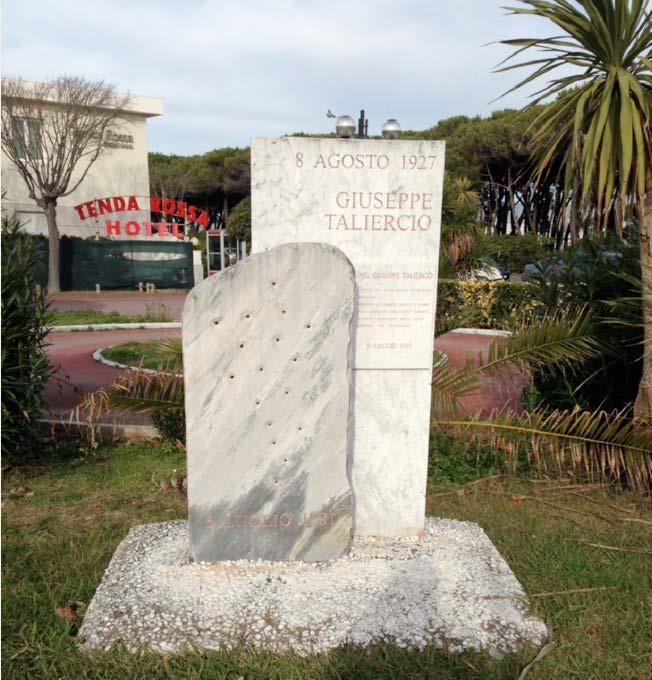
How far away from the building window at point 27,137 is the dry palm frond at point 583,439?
25030mm

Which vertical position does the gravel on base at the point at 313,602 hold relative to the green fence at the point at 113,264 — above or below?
above

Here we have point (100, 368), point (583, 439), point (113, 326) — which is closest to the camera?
point (583, 439)

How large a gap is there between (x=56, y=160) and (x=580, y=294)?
24.5 m

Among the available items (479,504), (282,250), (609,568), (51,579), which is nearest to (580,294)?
(479,504)

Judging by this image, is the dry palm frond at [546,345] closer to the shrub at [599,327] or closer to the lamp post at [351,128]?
the shrub at [599,327]

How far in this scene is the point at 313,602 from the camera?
3.04 m

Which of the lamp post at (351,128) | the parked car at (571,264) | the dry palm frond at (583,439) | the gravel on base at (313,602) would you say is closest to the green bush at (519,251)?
the parked car at (571,264)

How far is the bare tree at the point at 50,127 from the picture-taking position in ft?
81.1

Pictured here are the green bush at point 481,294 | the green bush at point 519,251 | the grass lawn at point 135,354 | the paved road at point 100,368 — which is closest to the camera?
the paved road at point 100,368

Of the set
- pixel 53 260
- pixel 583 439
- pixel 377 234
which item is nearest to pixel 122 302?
pixel 53 260

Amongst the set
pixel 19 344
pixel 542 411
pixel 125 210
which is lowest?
pixel 542 411

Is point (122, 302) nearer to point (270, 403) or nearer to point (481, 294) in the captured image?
point (481, 294)

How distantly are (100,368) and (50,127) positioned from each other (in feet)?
67.8

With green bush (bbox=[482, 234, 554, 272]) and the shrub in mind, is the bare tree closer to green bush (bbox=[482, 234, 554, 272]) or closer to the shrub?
green bush (bbox=[482, 234, 554, 272])
